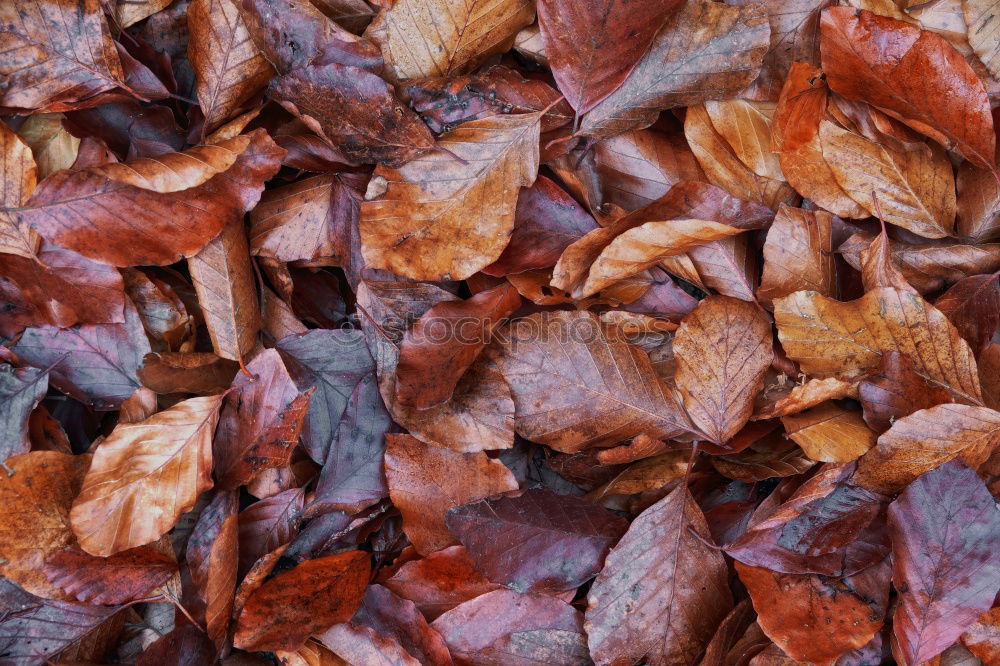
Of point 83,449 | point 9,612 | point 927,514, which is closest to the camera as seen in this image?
point 927,514

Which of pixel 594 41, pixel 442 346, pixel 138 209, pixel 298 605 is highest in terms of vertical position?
pixel 594 41

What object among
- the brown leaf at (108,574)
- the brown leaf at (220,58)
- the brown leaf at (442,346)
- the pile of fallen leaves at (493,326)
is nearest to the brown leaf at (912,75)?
the pile of fallen leaves at (493,326)

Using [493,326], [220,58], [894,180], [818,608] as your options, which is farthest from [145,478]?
[894,180]

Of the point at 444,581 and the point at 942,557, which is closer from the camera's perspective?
the point at 942,557

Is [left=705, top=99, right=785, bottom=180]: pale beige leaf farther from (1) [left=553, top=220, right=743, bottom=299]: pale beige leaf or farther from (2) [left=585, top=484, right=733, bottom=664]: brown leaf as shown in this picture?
(2) [left=585, top=484, right=733, bottom=664]: brown leaf

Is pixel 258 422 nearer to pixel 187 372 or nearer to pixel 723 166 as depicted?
pixel 187 372

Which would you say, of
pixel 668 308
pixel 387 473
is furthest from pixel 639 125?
→ pixel 387 473

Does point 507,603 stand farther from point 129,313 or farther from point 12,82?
point 12,82
